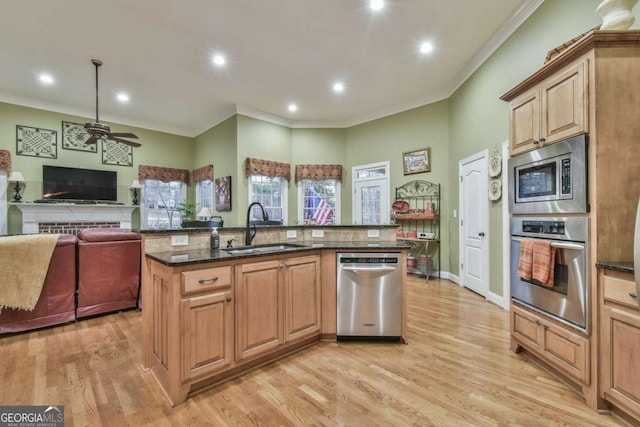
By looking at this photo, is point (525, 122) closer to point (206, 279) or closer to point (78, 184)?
point (206, 279)

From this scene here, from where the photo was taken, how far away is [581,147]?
1729mm

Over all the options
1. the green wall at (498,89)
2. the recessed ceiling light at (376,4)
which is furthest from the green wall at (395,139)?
the recessed ceiling light at (376,4)

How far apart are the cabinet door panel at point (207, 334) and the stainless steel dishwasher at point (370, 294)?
40.6 inches

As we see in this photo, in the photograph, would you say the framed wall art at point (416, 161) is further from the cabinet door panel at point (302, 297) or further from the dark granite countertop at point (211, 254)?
the cabinet door panel at point (302, 297)

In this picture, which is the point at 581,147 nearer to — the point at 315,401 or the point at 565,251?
the point at 565,251

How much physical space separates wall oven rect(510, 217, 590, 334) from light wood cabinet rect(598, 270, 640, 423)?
0.33 ft

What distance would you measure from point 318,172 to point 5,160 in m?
5.79

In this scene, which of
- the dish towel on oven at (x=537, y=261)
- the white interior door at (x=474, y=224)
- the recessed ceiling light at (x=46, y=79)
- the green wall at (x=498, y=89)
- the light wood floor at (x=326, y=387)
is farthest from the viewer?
the recessed ceiling light at (x=46, y=79)

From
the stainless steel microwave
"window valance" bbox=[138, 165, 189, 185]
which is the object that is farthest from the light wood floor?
"window valance" bbox=[138, 165, 189, 185]

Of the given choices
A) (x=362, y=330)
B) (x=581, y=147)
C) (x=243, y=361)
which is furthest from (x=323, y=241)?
(x=581, y=147)

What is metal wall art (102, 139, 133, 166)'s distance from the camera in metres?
6.12

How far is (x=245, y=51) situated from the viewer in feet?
12.6

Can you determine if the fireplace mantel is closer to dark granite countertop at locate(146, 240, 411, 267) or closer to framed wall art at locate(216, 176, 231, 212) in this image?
framed wall art at locate(216, 176, 231, 212)

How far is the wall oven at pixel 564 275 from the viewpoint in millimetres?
1753
